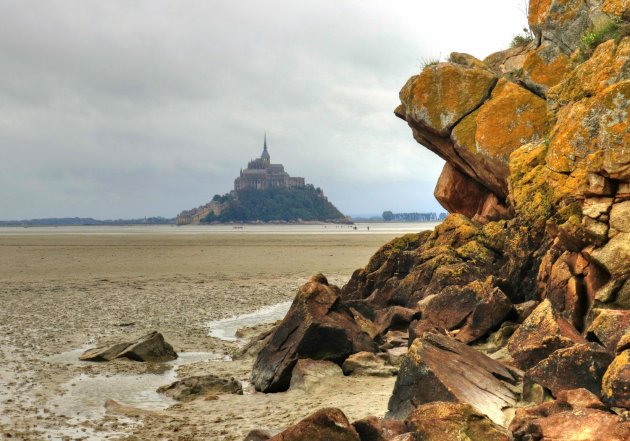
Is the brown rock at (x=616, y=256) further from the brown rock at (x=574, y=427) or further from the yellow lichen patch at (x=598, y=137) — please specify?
the brown rock at (x=574, y=427)

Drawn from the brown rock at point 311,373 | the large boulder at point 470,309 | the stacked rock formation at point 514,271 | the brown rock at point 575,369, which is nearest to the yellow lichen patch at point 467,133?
the stacked rock formation at point 514,271

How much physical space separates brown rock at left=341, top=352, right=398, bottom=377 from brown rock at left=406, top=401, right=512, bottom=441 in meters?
4.98

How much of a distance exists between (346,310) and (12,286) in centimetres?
2281

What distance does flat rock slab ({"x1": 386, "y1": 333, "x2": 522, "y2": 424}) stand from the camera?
8602 mm

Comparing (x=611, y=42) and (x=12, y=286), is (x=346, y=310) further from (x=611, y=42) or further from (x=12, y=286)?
(x=12, y=286)

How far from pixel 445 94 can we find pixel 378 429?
60.5 feet

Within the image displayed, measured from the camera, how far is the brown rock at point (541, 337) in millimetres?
10180

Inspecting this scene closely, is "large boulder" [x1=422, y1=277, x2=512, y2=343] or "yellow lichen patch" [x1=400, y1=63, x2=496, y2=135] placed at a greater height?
"yellow lichen patch" [x1=400, y1=63, x2=496, y2=135]

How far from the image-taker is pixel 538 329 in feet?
35.9

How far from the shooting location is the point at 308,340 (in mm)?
13117

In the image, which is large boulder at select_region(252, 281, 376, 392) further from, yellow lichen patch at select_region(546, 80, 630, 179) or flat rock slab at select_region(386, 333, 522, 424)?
yellow lichen patch at select_region(546, 80, 630, 179)

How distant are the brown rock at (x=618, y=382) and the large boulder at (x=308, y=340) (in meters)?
6.40

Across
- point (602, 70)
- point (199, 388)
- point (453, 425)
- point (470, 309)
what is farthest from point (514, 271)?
point (453, 425)

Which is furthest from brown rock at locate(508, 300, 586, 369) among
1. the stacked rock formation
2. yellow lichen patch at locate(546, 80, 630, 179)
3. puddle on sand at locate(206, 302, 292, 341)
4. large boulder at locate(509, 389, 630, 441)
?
puddle on sand at locate(206, 302, 292, 341)
